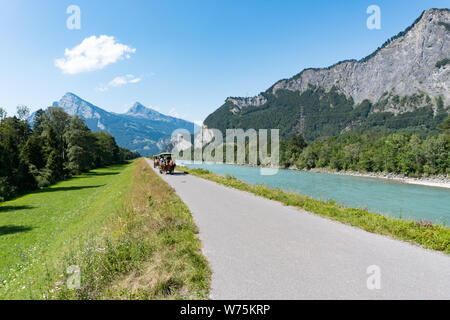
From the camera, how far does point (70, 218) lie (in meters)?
19.0

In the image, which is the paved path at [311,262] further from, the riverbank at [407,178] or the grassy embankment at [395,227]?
the riverbank at [407,178]

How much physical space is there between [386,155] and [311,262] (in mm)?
82236

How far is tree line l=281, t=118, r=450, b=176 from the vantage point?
6197 cm

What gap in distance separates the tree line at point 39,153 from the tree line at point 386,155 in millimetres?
77303

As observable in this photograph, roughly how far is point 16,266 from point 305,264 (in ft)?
42.8

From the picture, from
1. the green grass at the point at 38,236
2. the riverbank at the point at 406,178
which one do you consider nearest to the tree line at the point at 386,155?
the riverbank at the point at 406,178

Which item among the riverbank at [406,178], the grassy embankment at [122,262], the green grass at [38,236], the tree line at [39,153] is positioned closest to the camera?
the grassy embankment at [122,262]

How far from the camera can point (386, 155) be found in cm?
7244

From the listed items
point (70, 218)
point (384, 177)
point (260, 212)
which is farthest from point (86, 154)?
point (384, 177)

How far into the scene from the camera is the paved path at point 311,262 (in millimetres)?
4562

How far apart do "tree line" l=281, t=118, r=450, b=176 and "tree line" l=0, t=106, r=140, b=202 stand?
7730 cm

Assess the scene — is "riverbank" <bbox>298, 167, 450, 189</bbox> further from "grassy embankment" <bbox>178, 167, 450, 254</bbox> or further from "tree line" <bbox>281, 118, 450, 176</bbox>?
"grassy embankment" <bbox>178, 167, 450, 254</bbox>

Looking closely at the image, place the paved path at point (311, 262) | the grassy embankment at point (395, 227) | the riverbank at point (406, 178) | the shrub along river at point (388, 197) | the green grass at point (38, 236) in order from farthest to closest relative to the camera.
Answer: the riverbank at point (406, 178) → the shrub along river at point (388, 197) → the green grass at point (38, 236) → the grassy embankment at point (395, 227) → the paved path at point (311, 262)
